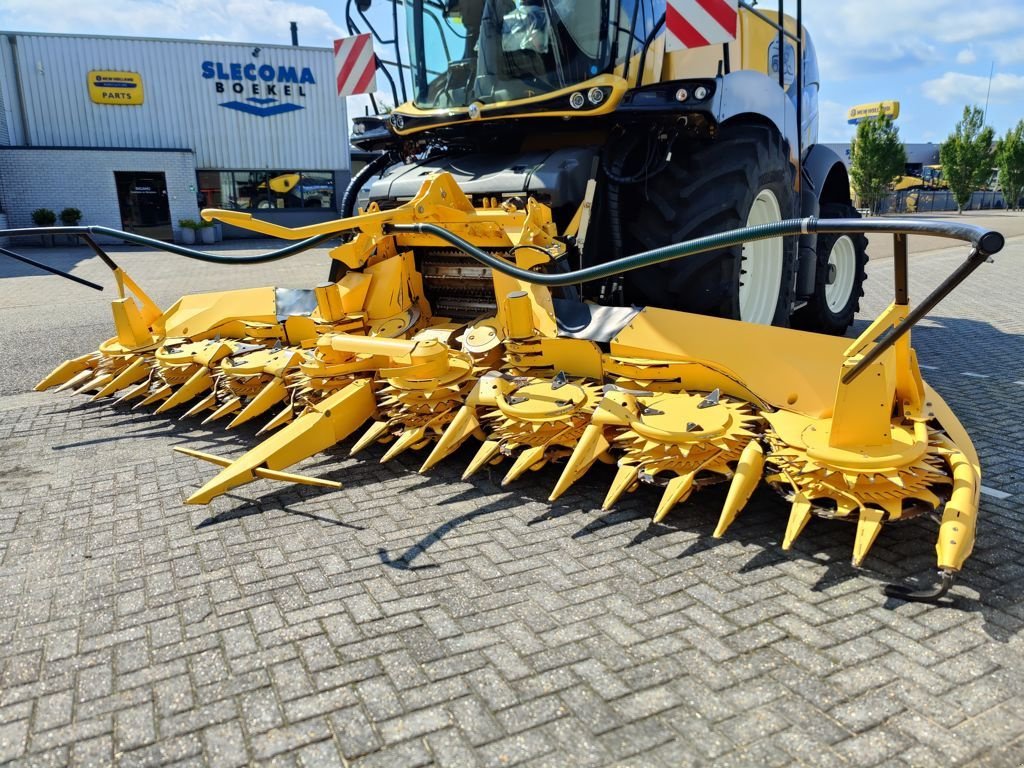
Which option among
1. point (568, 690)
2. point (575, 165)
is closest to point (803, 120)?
point (575, 165)

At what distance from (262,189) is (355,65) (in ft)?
60.6

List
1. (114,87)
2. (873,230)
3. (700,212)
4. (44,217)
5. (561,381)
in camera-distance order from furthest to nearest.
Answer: (114,87) → (44,217) → (700,212) → (561,381) → (873,230)

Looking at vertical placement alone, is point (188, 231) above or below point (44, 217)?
below

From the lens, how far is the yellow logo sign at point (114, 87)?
20094 mm

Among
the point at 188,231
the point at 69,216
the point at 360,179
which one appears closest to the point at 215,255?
the point at 360,179

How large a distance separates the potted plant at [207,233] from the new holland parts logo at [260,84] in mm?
3557

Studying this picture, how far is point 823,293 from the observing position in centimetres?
595

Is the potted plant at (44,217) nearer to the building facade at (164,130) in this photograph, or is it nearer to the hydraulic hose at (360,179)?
the building facade at (164,130)

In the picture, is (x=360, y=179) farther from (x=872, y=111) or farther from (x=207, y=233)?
(x=872, y=111)

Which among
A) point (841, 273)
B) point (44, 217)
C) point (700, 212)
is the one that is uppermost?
point (44, 217)

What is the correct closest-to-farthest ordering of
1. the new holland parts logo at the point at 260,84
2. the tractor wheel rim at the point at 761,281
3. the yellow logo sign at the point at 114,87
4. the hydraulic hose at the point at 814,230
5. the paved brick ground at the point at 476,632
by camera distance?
1. the paved brick ground at the point at 476,632
2. the hydraulic hose at the point at 814,230
3. the tractor wheel rim at the point at 761,281
4. the yellow logo sign at the point at 114,87
5. the new holland parts logo at the point at 260,84

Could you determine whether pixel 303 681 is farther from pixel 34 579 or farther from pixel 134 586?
pixel 34 579

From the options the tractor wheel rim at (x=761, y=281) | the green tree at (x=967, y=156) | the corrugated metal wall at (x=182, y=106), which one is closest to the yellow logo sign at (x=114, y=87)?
the corrugated metal wall at (x=182, y=106)

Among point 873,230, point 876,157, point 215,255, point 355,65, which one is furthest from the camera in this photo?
point 876,157
